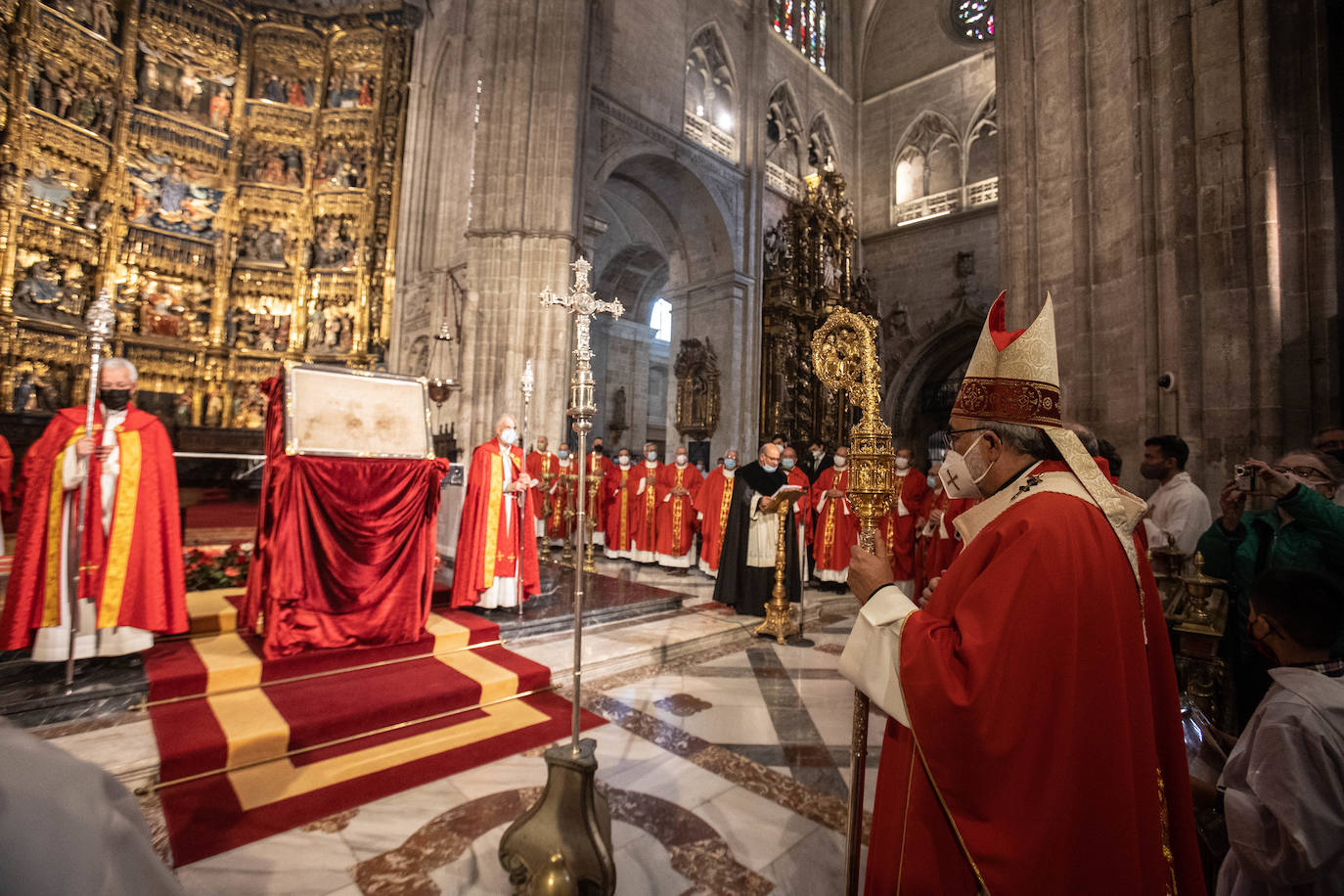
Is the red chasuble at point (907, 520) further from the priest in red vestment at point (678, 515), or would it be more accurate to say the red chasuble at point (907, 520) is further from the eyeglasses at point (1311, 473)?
the eyeglasses at point (1311, 473)

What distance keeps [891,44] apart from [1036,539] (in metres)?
22.0

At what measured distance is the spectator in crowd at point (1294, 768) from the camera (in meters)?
1.39

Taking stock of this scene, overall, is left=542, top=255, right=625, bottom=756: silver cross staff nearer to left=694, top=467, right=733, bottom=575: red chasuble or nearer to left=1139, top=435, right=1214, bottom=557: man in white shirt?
left=1139, top=435, right=1214, bottom=557: man in white shirt

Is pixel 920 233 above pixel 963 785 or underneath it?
above

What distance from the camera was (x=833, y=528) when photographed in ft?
26.7

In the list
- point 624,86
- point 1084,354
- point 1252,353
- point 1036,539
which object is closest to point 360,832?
point 1036,539

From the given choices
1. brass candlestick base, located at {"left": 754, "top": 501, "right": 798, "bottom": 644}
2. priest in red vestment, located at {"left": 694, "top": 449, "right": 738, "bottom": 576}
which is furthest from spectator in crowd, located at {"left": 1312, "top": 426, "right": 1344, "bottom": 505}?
priest in red vestment, located at {"left": 694, "top": 449, "right": 738, "bottom": 576}

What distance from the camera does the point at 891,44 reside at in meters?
18.5

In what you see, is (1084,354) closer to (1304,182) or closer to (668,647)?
(1304,182)

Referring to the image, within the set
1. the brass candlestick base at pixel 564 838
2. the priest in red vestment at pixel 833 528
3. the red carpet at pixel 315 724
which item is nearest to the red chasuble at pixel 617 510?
the priest in red vestment at pixel 833 528

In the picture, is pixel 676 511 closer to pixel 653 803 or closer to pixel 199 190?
pixel 653 803

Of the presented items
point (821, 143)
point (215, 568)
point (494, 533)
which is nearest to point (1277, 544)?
point (494, 533)

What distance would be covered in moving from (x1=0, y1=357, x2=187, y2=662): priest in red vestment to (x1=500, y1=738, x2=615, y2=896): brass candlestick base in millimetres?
2850

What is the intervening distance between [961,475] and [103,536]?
4324 millimetres
